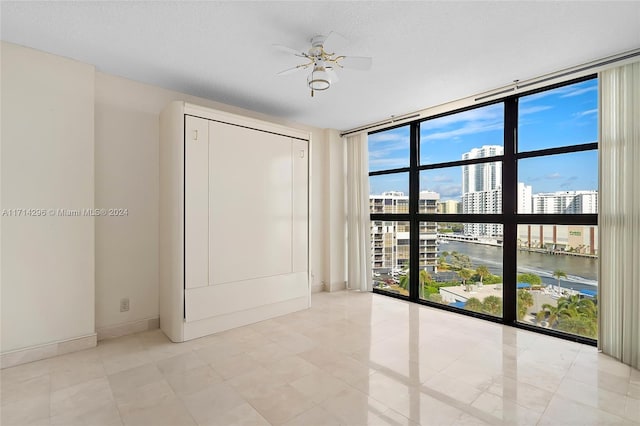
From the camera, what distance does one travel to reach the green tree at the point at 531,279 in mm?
3420

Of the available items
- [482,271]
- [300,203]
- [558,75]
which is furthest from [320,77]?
[482,271]

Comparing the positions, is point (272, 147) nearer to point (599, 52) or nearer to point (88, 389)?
point (88, 389)

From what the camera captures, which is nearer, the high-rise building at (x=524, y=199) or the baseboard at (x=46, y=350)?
the baseboard at (x=46, y=350)

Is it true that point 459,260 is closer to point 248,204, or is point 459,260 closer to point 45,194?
point 248,204

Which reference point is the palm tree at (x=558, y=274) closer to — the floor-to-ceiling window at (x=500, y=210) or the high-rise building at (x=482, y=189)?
the floor-to-ceiling window at (x=500, y=210)

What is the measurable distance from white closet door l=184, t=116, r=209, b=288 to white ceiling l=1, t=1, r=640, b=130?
23.9 inches

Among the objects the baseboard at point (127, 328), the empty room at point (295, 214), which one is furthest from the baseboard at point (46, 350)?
the baseboard at point (127, 328)

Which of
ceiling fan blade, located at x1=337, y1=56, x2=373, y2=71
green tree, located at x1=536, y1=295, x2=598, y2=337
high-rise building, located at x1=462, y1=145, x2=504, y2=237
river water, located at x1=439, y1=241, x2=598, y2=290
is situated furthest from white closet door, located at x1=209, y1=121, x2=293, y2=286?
green tree, located at x1=536, y1=295, x2=598, y2=337

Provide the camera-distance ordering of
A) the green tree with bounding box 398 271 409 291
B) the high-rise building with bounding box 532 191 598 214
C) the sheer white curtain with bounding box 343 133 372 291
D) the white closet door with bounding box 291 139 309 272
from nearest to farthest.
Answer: the high-rise building with bounding box 532 191 598 214
the white closet door with bounding box 291 139 309 272
the green tree with bounding box 398 271 409 291
the sheer white curtain with bounding box 343 133 372 291

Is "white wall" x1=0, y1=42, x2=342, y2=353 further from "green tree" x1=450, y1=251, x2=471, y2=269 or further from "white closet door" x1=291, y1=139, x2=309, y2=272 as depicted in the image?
"green tree" x1=450, y1=251, x2=471, y2=269

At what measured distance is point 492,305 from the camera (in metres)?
3.76

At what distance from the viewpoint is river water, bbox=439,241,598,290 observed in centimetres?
308

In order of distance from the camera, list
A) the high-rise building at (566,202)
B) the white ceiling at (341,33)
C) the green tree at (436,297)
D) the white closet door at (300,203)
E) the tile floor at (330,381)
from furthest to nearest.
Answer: the green tree at (436,297) → the white closet door at (300,203) → the high-rise building at (566,202) → the white ceiling at (341,33) → the tile floor at (330,381)

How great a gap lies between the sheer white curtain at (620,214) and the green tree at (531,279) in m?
0.60
